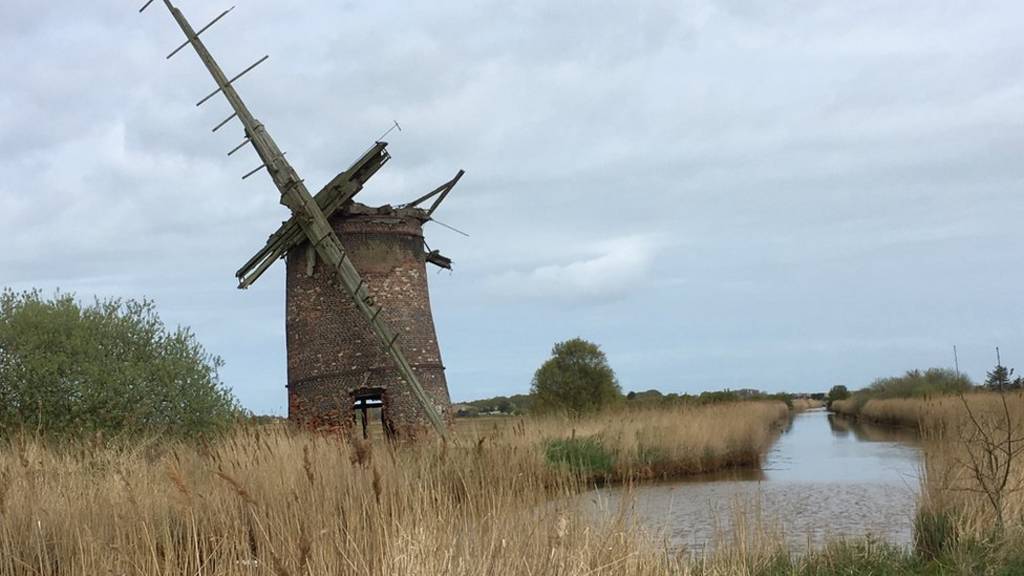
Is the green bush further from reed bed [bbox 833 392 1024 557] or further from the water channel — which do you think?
reed bed [bbox 833 392 1024 557]

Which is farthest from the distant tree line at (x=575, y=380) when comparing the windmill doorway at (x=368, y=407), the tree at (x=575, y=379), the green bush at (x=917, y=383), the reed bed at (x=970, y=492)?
the reed bed at (x=970, y=492)

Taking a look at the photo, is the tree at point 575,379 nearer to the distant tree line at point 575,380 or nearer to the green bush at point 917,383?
the distant tree line at point 575,380

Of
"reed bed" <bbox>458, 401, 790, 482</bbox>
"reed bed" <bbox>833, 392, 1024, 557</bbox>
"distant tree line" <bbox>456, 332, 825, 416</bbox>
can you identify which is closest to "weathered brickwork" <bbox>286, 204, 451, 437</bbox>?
"reed bed" <bbox>458, 401, 790, 482</bbox>

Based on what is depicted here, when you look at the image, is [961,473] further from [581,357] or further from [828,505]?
[581,357]

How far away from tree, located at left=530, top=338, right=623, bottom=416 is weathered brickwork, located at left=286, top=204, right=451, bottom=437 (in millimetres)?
16569

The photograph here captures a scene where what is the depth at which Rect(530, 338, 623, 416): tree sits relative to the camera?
35.5 metres

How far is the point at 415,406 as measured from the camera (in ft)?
60.3

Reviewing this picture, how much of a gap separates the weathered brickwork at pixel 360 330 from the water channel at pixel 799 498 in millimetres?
4857

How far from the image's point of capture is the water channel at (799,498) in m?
8.02

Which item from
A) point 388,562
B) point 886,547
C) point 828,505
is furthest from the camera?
point 828,505

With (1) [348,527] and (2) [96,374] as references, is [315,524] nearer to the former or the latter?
(1) [348,527]

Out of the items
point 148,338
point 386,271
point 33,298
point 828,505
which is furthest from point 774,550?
point 386,271

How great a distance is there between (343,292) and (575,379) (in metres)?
18.5

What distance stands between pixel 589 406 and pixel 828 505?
20090mm
